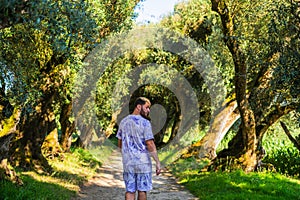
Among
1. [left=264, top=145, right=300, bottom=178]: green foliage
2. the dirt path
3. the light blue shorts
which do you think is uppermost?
[left=264, top=145, right=300, bottom=178]: green foliage

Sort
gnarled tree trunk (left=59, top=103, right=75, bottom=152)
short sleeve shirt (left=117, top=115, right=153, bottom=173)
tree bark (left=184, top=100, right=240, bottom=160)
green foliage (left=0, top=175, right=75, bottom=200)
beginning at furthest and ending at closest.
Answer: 1. gnarled tree trunk (left=59, top=103, right=75, bottom=152)
2. tree bark (left=184, top=100, right=240, bottom=160)
3. green foliage (left=0, top=175, right=75, bottom=200)
4. short sleeve shirt (left=117, top=115, right=153, bottom=173)

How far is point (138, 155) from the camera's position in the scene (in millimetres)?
8297

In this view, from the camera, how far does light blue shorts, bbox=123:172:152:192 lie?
328 inches

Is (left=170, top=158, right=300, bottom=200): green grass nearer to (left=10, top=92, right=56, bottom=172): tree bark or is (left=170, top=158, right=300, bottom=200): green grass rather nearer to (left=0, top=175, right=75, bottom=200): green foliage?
(left=0, top=175, right=75, bottom=200): green foliage

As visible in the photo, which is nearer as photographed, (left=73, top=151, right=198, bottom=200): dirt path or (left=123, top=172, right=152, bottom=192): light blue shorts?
(left=123, top=172, right=152, bottom=192): light blue shorts

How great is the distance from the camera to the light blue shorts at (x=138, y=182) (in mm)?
8336

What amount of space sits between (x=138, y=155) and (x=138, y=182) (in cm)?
56

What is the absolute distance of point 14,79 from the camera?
10.8 meters

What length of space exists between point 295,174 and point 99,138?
2231 centimetres

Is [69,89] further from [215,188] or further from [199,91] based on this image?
[199,91]

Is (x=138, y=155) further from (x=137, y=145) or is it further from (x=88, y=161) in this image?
(x=88, y=161)

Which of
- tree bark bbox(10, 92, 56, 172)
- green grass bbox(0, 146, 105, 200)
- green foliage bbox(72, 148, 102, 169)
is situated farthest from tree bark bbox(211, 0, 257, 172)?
green foliage bbox(72, 148, 102, 169)

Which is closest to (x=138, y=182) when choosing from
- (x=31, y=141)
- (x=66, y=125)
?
(x=31, y=141)

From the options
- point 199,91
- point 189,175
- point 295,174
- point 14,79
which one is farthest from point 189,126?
point 14,79
